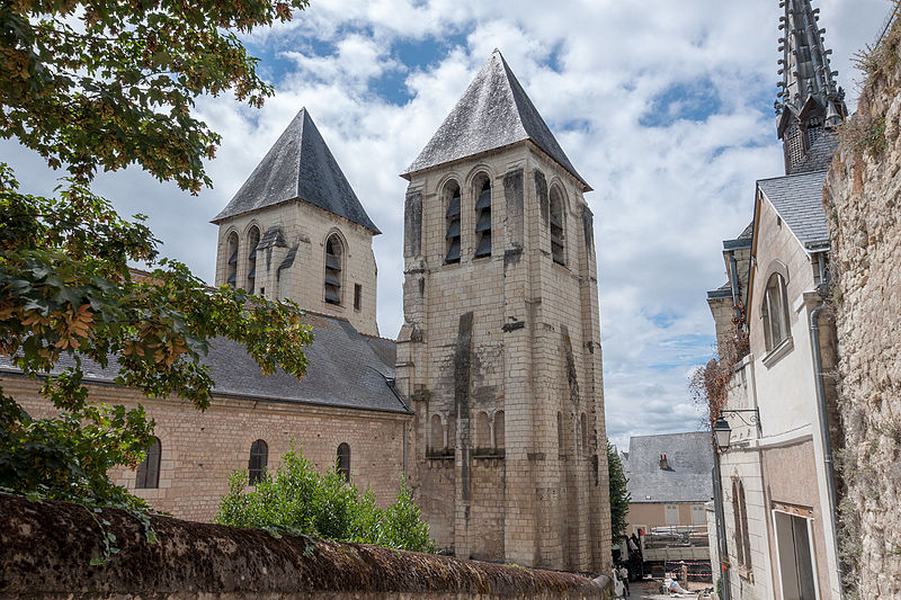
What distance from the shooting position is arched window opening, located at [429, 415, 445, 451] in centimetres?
2114

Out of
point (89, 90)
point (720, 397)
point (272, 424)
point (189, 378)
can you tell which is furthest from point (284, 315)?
point (272, 424)

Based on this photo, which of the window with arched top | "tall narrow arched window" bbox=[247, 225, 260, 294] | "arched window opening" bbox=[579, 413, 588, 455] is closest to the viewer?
the window with arched top

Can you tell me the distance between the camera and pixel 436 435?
21.3 meters

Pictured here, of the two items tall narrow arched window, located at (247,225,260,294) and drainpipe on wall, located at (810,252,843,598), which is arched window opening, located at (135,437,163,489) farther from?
tall narrow arched window, located at (247,225,260,294)

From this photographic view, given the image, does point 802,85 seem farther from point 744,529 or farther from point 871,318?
point 871,318

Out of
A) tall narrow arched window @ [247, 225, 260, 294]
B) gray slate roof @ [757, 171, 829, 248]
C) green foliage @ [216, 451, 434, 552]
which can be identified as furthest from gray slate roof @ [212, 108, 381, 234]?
gray slate roof @ [757, 171, 829, 248]

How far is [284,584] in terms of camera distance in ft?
10.6

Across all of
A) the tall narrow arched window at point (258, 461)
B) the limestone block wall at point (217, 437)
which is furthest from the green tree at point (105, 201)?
the tall narrow arched window at point (258, 461)

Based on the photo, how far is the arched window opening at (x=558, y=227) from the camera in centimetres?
2291

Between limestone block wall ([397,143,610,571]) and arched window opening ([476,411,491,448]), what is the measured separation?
0.10ft

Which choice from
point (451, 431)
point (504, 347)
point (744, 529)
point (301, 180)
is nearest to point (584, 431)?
point (504, 347)

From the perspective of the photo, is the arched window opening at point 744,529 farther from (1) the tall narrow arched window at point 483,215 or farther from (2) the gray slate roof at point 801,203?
(1) the tall narrow arched window at point 483,215

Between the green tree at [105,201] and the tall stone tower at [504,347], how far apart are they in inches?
593

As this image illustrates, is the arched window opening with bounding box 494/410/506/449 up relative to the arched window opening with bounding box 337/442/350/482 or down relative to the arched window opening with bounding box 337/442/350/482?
up
